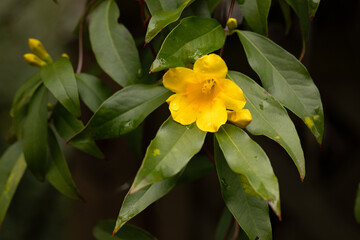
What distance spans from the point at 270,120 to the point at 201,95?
0.11 meters

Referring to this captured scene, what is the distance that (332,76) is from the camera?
1040 millimetres

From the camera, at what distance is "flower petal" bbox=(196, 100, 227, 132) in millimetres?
487

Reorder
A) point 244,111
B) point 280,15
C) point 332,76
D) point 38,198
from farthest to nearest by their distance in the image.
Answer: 1. point 38,198
2. point 332,76
3. point 280,15
4. point 244,111

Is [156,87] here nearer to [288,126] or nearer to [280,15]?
[288,126]

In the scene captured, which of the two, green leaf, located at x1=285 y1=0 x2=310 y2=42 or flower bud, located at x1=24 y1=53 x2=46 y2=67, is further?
flower bud, located at x1=24 y1=53 x2=46 y2=67

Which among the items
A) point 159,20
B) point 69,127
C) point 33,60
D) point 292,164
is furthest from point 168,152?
point 292,164

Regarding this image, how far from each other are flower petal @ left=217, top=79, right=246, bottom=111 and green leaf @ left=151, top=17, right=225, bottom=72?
0.20 feet

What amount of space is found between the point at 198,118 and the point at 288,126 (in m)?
0.13

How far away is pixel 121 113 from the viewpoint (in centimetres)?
55

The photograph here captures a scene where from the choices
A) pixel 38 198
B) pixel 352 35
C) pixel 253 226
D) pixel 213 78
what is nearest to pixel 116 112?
pixel 213 78

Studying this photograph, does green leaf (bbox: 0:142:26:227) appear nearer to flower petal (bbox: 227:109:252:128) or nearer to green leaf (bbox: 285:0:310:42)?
flower petal (bbox: 227:109:252:128)

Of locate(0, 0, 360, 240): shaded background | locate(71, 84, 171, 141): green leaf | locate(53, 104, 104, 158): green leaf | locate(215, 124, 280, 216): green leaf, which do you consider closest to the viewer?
locate(215, 124, 280, 216): green leaf

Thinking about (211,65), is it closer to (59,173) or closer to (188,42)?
(188,42)

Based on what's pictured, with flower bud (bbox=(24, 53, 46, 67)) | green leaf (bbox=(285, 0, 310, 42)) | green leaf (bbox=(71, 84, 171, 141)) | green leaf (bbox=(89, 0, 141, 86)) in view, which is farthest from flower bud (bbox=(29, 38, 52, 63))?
green leaf (bbox=(285, 0, 310, 42))
